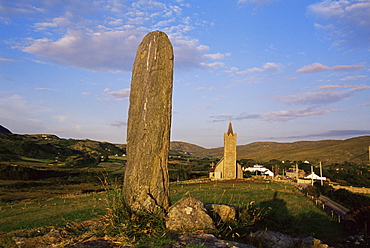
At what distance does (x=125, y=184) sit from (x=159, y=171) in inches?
39.4

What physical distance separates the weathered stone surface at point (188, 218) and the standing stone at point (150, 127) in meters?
0.44

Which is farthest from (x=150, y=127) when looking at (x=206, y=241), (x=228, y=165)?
(x=228, y=165)

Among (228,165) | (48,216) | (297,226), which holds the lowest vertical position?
(48,216)

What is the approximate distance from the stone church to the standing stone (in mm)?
64288

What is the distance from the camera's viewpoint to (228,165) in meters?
72.5

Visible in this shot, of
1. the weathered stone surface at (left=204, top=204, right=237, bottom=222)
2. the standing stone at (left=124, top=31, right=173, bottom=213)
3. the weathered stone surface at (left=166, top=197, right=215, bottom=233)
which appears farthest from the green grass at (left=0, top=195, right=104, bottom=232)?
the weathered stone surface at (left=204, top=204, right=237, bottom=222)

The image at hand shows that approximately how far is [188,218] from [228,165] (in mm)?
66939

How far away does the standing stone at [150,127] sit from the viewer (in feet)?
24.9

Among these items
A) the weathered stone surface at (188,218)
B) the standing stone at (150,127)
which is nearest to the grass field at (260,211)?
the weathered stone surface at (188,218)

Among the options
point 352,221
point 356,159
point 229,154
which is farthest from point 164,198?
point 356,159

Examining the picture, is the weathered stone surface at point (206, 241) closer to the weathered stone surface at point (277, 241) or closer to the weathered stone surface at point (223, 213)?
the weathered stone surface at point (277, 241)

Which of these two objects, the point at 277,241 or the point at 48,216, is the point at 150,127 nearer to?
the point at 277,241

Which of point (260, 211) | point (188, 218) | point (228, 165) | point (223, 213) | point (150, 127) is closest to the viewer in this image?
point (188, 218)

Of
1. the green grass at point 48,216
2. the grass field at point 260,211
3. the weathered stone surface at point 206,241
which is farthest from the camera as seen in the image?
the green grass at point 48,216
